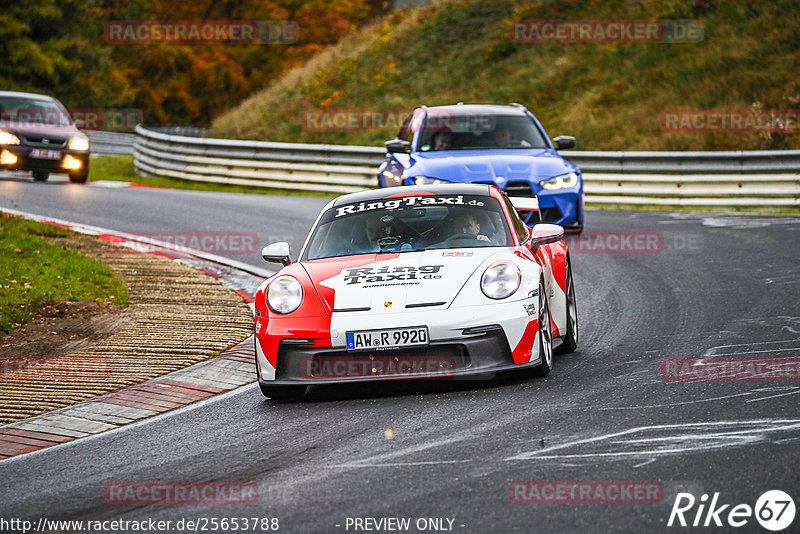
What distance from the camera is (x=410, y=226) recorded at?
8680 millimetres

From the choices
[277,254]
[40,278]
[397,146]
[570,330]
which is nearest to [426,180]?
[397,146]

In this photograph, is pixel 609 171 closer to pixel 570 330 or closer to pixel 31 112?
pixel 31 112

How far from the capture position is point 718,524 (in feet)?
15.4

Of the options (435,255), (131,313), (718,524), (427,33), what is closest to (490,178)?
(131,313)

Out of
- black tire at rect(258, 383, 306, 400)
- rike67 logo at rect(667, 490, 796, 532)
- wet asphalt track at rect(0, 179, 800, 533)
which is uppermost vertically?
rike67 logo at rect(667, 490, 796, 532)

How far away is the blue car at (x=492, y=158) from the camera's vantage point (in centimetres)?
1421

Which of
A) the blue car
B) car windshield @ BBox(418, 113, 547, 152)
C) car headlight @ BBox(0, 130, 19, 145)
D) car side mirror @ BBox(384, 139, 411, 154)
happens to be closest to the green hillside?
car windshield @ BBox(418, 113, 547, 152)

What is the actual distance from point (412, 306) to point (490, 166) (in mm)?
7134

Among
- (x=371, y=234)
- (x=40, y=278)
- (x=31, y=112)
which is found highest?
(x=31, y=112)

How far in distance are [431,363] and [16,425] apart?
262cm

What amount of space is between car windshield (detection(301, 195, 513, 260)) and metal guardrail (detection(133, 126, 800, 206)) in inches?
472

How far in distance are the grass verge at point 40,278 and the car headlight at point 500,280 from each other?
4480 millimetres

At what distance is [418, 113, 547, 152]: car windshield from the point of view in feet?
50.9

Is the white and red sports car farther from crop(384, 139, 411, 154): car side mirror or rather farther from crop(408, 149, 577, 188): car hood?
crop(384, 139, 411, 154): car side mirror
